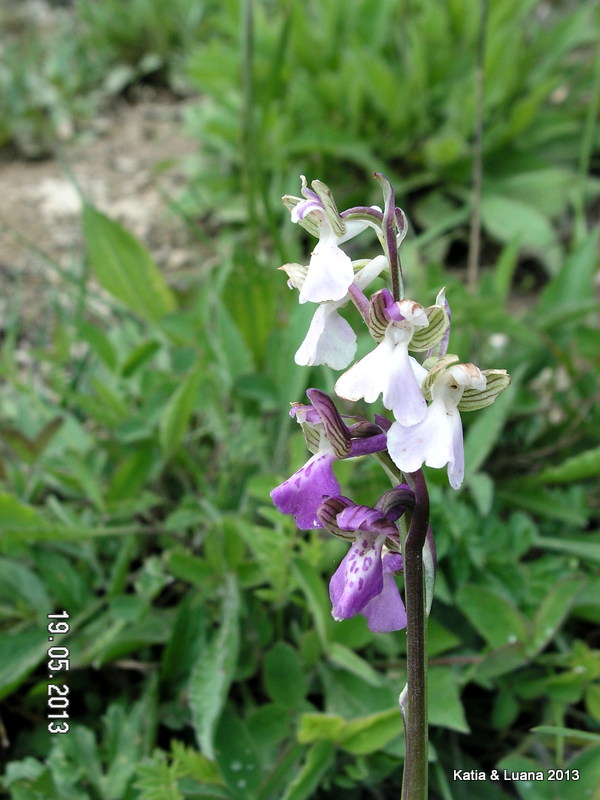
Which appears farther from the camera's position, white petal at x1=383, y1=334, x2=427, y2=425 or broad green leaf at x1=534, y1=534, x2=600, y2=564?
broad green leaf at x1=534, y1=534, x2=600, y2=564

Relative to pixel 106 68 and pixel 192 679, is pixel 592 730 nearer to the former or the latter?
Result: pixel 192 679

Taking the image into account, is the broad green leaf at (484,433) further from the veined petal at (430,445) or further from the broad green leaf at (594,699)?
→ the veined petal at (430,445)

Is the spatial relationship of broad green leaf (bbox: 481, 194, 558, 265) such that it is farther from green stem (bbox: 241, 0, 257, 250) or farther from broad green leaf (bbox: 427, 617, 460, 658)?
broad green leaf (bbox: 427, 617, 460, 658)

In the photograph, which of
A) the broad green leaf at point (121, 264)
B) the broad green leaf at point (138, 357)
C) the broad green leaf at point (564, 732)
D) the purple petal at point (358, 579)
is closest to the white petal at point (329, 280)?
the purple petal at point (358, 579)

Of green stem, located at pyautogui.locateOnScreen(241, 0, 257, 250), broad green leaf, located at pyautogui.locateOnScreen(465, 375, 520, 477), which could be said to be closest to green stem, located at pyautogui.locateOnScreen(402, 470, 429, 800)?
broad green leaf, located at pyautogui.locateOnScreen(465, 375, 520, 477)

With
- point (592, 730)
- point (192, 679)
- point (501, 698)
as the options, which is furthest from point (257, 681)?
point (592, 730)

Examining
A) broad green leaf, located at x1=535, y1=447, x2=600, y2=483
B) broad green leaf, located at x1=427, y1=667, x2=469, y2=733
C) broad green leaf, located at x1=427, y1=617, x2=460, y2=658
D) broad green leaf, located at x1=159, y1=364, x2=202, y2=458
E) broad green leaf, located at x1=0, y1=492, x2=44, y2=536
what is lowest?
broad green leaf, located at x1=427, y1=667, x2=469, y2=733

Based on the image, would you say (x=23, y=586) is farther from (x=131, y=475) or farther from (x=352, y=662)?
(x=352, y=662)

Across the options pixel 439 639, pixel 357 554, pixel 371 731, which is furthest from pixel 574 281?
pixel 357 554
